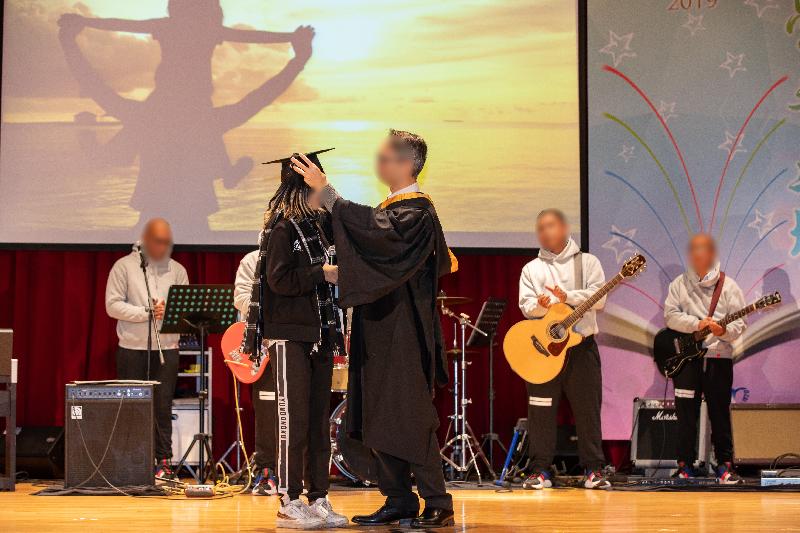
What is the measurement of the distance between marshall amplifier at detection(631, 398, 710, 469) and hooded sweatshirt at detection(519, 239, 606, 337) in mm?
1160

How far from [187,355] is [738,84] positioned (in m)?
5.18

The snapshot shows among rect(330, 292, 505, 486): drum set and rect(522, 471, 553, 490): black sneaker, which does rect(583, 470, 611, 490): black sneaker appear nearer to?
rect(522, 471, 553, 490): black sneaker

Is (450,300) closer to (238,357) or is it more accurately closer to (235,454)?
(238,357)

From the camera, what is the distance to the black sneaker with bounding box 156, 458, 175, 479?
765 centimetres

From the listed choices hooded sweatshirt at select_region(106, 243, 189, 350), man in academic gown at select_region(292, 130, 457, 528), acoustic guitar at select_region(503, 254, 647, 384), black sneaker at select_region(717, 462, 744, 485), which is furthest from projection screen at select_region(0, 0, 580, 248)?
man in academic gown at select_region(292, 130, 457, 528)

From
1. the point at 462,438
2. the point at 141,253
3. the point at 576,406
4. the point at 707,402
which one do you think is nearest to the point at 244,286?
the point at 141,253

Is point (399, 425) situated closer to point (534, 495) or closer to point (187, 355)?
point (534, 495)

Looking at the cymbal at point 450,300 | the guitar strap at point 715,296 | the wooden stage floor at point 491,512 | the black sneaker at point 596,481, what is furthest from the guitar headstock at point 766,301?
the cymbal at point 450,300

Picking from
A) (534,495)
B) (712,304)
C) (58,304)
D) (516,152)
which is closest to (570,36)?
(516,152)

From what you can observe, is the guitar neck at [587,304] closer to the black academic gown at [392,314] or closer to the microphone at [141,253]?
the black academic gown at [392,314]

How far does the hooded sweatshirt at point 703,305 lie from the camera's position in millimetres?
7883

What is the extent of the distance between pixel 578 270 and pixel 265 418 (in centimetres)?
249

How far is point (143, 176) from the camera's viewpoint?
28.6 feet

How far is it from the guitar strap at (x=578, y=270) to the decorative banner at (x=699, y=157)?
3.59 feet
